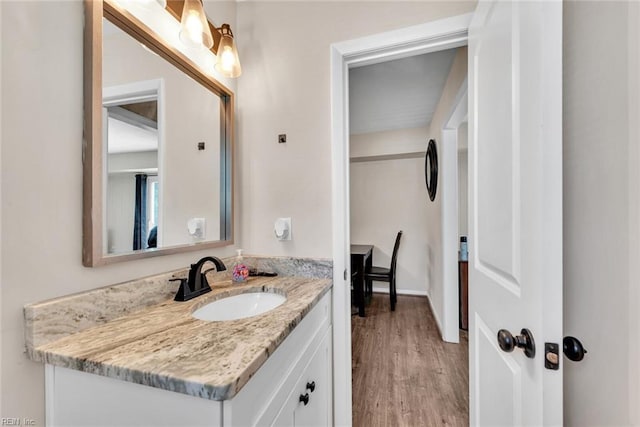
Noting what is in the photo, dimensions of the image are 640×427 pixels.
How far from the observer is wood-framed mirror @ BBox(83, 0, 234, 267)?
31.0 inches

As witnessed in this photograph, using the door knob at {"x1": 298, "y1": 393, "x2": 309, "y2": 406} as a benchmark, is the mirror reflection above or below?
above

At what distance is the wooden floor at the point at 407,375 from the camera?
1.55 metres

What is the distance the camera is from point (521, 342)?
2.14 ft

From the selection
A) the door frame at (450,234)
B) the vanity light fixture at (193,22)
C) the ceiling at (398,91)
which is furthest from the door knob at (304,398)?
the ceiling at (398,91)

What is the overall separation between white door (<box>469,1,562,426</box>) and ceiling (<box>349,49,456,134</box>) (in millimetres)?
1109

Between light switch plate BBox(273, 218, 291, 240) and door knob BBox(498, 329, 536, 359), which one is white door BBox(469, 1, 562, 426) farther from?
light switch plate BBox(273, 218, 291, 240)

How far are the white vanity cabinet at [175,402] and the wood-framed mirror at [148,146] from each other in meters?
0.34

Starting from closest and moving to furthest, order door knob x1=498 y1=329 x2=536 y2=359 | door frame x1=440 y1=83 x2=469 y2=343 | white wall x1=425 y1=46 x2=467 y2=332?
door knob x1=498 y1=329 x2=536 y2=359
white wall x1=425 y1=46 x2=467 y2=332
door frame x1=440 y1=83 x2=469 y2=343

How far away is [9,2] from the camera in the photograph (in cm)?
63

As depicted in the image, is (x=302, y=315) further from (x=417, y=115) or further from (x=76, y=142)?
(x=417, y=115)

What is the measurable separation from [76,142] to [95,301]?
0.48 metres

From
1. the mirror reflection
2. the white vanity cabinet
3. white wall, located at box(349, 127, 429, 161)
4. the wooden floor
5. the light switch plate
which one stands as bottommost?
the wooden floor

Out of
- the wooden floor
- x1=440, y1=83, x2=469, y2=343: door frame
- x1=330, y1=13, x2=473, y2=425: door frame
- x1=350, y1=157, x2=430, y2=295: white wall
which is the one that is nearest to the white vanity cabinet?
x1=330, y1=13, x2=473, y2=425: door frame

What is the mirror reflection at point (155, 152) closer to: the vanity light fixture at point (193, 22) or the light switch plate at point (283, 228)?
the vanity light fixture at point (193, 22)
